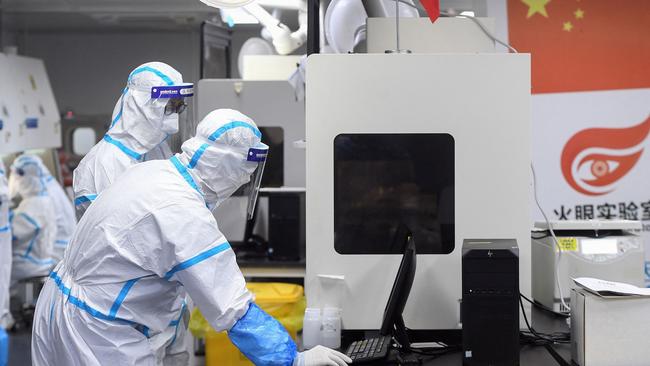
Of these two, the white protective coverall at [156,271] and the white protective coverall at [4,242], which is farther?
the white protective coverall at [4,242]

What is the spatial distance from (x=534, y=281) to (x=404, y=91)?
0.86 meters

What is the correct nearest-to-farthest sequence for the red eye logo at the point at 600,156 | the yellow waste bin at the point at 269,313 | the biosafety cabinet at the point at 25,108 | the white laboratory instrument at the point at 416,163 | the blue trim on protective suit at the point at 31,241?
the white laboratory instrument at the point at 416,163 → the yellow waste bin at the point at 269,313 → the red eye logo at the point at 600,156 → the blue trim on protective suit at the point at 31,241 → the biosafety cabinet at the point at 25,108

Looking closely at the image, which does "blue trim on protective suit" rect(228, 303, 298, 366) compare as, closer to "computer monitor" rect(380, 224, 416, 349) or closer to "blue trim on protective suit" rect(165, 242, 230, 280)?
"blue trim on protective suit" rect(165, 242, 230, 280)

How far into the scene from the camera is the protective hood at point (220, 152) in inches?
81.8

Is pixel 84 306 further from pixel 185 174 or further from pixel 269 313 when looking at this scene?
pixel 269 313

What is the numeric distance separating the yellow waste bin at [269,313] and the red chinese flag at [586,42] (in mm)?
1748

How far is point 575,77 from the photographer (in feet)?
13.9

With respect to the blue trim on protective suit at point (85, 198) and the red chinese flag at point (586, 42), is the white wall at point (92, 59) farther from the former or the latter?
the blue trim on protective suit at point (85, 198)

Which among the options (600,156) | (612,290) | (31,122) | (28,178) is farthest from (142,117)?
(31,122)

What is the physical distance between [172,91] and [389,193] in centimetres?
126

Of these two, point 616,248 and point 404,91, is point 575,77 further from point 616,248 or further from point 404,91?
point 404,91

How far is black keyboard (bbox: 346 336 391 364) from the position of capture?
6.63 feet

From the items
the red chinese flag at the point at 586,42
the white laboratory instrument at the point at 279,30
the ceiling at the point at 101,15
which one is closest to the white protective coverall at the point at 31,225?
the white laboratory instrument at the point at 279,30

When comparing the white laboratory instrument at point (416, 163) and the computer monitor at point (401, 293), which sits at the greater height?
the white laboratory instrument at point (416, 163)
